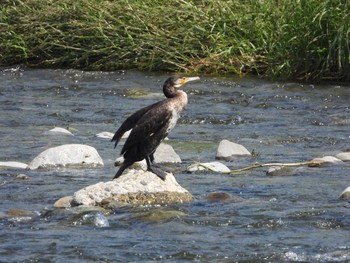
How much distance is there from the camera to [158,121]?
6.93 meters

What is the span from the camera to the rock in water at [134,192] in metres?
6.50

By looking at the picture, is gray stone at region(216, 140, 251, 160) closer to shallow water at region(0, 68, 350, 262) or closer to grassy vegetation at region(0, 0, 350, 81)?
shallow water at region(0, 68, 350, 262)

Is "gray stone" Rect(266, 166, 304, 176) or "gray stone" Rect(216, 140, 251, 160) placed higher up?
"gray stone" Rect(266, 166, 304, 176)

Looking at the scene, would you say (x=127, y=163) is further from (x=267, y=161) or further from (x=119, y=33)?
(x=119, y=33)

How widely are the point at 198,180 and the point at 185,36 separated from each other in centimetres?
549

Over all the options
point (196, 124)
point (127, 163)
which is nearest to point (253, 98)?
point (196, 124)

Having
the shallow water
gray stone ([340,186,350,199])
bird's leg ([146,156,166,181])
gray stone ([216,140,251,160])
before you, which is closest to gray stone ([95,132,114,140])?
the shallow water

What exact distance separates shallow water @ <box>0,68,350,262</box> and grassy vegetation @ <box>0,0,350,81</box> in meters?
0.33

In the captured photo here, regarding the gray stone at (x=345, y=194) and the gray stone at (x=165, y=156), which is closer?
the gray stone at (x=345, y=194)

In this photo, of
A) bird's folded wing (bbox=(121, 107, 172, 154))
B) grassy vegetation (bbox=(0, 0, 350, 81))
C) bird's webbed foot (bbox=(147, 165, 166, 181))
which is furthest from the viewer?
grassy vegetation (bbox=(0, 0, 350, 81))

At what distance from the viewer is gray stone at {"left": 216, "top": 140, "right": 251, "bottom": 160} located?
8.31 meters

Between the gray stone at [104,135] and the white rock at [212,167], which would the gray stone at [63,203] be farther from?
the gray stone at [104,135]

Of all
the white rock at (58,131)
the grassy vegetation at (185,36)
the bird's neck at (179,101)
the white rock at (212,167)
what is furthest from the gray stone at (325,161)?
the grassy vegetation at (185,36)

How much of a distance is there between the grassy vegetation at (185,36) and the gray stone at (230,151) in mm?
3302
